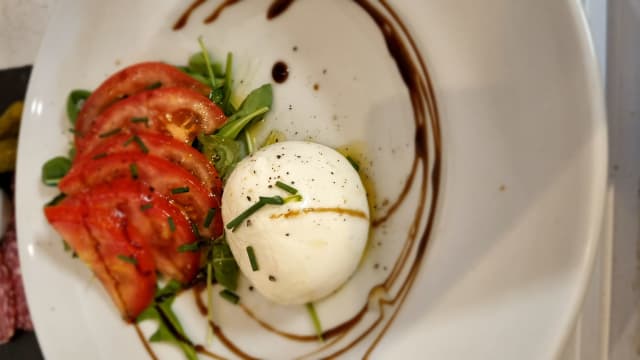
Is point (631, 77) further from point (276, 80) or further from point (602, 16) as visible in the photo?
point (276, 80)

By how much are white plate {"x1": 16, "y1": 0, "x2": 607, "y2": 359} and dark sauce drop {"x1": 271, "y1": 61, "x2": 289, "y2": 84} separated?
2 cm

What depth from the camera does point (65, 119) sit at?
1.48 m

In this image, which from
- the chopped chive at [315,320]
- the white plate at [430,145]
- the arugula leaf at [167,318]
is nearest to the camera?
the white plate at [430,145]

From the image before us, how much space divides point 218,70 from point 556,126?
0.76 metres

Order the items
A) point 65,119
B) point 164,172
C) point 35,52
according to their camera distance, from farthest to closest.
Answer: point 35,52 → point 65,119 → point 164,172

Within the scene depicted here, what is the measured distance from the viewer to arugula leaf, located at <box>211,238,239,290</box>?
50.3 inches

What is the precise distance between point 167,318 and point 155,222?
235mm

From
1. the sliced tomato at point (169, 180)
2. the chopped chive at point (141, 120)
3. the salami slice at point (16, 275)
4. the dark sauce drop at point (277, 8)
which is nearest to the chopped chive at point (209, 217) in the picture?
the sliced tomato at point (169, 180)

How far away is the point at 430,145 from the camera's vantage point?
1093 mm

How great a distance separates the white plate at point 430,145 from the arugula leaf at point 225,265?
62 millimetres

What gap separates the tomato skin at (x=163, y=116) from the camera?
4.13ft

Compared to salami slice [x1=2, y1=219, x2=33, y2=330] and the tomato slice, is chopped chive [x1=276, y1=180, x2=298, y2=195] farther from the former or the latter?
salami slice [x1=2, y1=219, x2=33, y2=330]

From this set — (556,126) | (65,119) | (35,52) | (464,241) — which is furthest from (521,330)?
(35,52)

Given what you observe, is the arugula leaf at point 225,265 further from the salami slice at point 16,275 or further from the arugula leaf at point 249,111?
the salami slice at point 16,275
